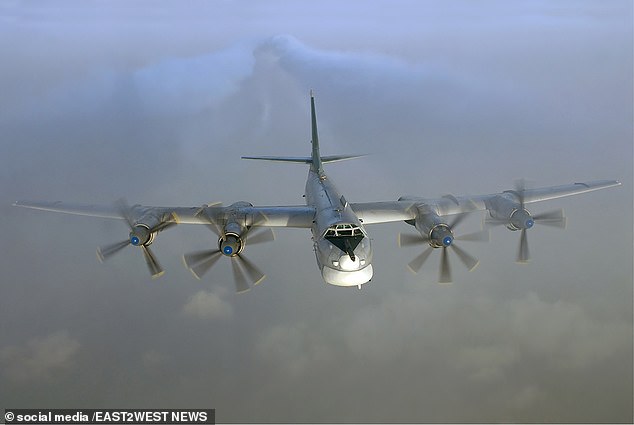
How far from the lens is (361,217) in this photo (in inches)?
985

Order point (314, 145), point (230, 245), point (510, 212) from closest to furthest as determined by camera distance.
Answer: point (230, 245) → point (510, 212) → point (314, 145)

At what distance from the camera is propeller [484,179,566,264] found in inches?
925

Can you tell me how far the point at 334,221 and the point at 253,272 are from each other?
4266 millimetres

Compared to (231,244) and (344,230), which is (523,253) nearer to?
(344,230)

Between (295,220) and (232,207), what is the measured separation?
3.36 meters

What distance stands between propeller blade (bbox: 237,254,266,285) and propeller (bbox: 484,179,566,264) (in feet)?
41.2

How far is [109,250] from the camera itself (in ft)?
72.7

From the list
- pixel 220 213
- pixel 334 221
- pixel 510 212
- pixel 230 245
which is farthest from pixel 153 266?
pixel 510 212

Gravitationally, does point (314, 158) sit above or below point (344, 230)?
above

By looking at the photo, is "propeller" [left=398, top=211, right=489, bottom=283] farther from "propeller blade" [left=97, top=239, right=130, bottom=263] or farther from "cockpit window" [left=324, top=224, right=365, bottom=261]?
"propeller blade" [left=97, top=239, right=130, bottom=263]

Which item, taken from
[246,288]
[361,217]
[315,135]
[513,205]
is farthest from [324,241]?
[315,135]

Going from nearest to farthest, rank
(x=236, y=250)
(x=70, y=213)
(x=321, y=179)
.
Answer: (x=236, y=250), (x=70, y=213), (x=321, y=179)

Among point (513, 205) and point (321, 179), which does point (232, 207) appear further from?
point (513, 205)

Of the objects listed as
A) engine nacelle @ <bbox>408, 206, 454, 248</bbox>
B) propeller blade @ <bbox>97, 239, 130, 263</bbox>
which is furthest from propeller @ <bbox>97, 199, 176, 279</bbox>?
engine nacelle @ <bbox>408, 206, 454, 248</bbox>
